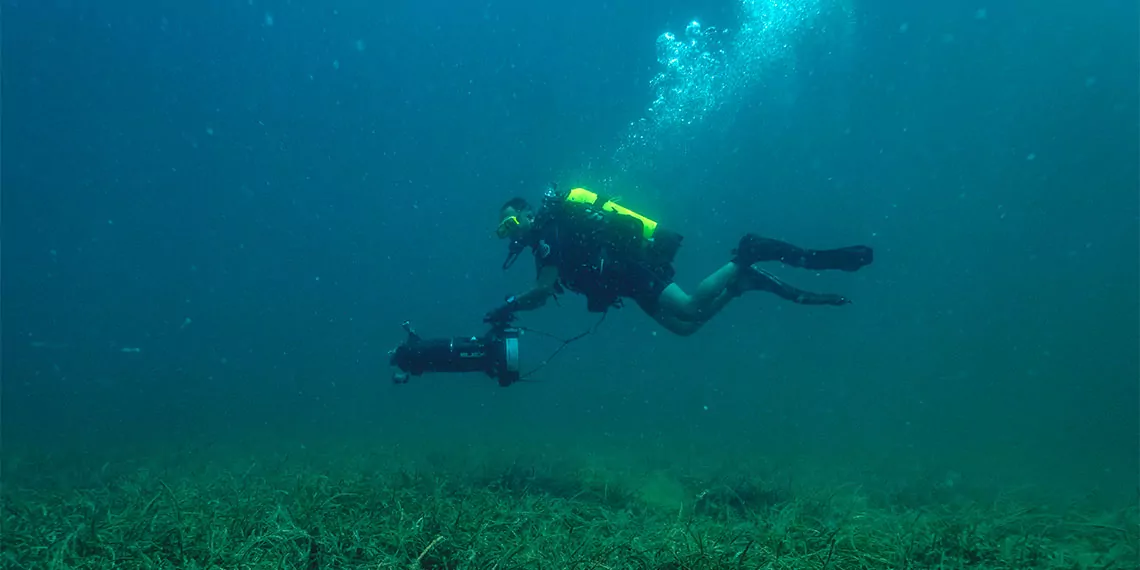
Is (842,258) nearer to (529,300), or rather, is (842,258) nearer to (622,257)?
(622,257)

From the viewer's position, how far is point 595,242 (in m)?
5.96

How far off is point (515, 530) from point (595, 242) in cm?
306

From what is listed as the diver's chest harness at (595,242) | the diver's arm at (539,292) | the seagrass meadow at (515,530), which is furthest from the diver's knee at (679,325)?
the seagrass meadow at (515,530)

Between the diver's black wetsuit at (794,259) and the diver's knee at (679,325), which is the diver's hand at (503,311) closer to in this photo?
the diver's knee at (679,325)

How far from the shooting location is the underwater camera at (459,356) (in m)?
5.28

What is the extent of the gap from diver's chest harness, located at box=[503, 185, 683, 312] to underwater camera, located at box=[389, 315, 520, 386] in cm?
106

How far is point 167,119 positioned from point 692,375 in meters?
70.3

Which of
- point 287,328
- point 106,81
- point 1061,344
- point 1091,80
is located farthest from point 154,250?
point 1091,80

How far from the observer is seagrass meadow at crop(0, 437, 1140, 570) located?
327 centimetres

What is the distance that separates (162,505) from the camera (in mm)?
4430

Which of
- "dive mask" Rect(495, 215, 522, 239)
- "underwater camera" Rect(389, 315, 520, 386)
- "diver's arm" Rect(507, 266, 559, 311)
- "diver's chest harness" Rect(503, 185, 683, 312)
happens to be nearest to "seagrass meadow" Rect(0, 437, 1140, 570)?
"underwater camera" Rect(389, 315, 520, 386)

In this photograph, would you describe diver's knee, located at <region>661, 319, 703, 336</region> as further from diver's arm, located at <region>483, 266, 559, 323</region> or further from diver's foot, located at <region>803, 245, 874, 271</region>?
diver's arm, located at <region>483, 266, 559, 323</region>

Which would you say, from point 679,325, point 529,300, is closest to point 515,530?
point 529,300

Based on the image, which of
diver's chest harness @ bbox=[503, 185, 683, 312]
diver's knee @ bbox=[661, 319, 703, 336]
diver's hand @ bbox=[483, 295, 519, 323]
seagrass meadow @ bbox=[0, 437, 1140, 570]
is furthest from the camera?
diver's knee @ bbox=[661, 319, 703, 336]
